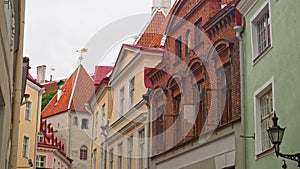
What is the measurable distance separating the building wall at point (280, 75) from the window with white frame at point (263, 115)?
184 mm

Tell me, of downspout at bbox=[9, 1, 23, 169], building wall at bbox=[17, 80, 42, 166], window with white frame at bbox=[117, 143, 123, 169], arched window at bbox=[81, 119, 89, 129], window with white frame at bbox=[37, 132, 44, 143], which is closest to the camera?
downspout at bbox=[9, 1, 23, 169]

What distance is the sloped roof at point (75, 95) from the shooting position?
6400 cm

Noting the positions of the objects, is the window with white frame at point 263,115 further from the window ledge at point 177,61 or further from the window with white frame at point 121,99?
the window with white frame at point 121,99

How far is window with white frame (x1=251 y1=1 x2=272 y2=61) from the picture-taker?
15913 millimetres

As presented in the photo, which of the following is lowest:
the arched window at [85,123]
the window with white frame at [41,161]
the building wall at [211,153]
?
the building wall at [211,153]

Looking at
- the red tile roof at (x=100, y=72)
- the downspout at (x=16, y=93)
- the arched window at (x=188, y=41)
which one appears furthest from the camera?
the red tile roof at (x=100, y=72)

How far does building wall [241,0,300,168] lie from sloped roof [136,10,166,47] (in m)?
14.9

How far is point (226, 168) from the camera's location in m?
18.6

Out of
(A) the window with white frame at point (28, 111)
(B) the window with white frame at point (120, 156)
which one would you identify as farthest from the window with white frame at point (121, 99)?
(A) the window with white frame at point (28, 111)

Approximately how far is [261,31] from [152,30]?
16353 millimetres

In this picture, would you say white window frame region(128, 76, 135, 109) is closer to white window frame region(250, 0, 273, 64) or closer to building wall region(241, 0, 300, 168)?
building wall region(241, 0, 300, 168)

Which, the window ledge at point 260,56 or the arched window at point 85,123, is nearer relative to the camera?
the window ledge at point 260,56

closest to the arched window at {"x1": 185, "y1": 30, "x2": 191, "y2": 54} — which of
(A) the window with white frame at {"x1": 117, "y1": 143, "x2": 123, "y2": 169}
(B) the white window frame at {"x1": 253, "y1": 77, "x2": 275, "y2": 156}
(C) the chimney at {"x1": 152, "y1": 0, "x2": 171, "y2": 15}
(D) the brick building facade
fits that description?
(D) the brick building facade

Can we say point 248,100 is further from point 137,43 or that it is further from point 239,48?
point 137,43
